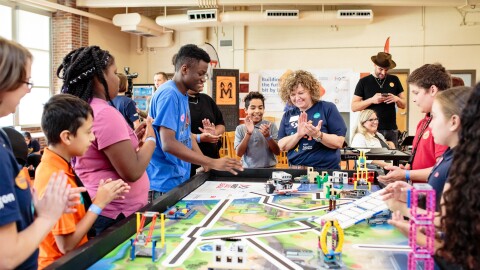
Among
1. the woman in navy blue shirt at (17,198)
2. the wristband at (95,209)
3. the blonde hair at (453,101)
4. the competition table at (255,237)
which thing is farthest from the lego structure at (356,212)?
the woman in navy blue shirt at (17,198)

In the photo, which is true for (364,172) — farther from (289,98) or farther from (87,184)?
(87,184)

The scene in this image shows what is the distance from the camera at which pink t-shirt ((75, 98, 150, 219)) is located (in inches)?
72.8

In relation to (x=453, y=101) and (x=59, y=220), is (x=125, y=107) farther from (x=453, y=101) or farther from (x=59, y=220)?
(x=453, y=101)

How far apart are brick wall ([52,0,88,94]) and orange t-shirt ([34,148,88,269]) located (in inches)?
288

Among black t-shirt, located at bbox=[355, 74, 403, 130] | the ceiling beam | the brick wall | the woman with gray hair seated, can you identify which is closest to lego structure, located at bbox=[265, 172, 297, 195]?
Answer: the woman with gray hair seated

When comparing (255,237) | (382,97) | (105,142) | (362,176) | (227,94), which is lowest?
(255,237)

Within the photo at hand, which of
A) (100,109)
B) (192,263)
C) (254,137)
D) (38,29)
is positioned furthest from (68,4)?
(192,263)

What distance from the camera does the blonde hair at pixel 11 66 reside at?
1.16m

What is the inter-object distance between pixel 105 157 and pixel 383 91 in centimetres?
403

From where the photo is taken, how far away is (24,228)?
3.95ft

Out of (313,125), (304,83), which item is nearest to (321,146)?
(313,125)

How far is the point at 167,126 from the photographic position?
2588 millimetres

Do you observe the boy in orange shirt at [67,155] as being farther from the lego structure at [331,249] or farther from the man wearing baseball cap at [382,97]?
the man wearing baseball cap at [382,97]

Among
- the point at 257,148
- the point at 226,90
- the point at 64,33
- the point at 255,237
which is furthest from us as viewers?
the point at 64,33
